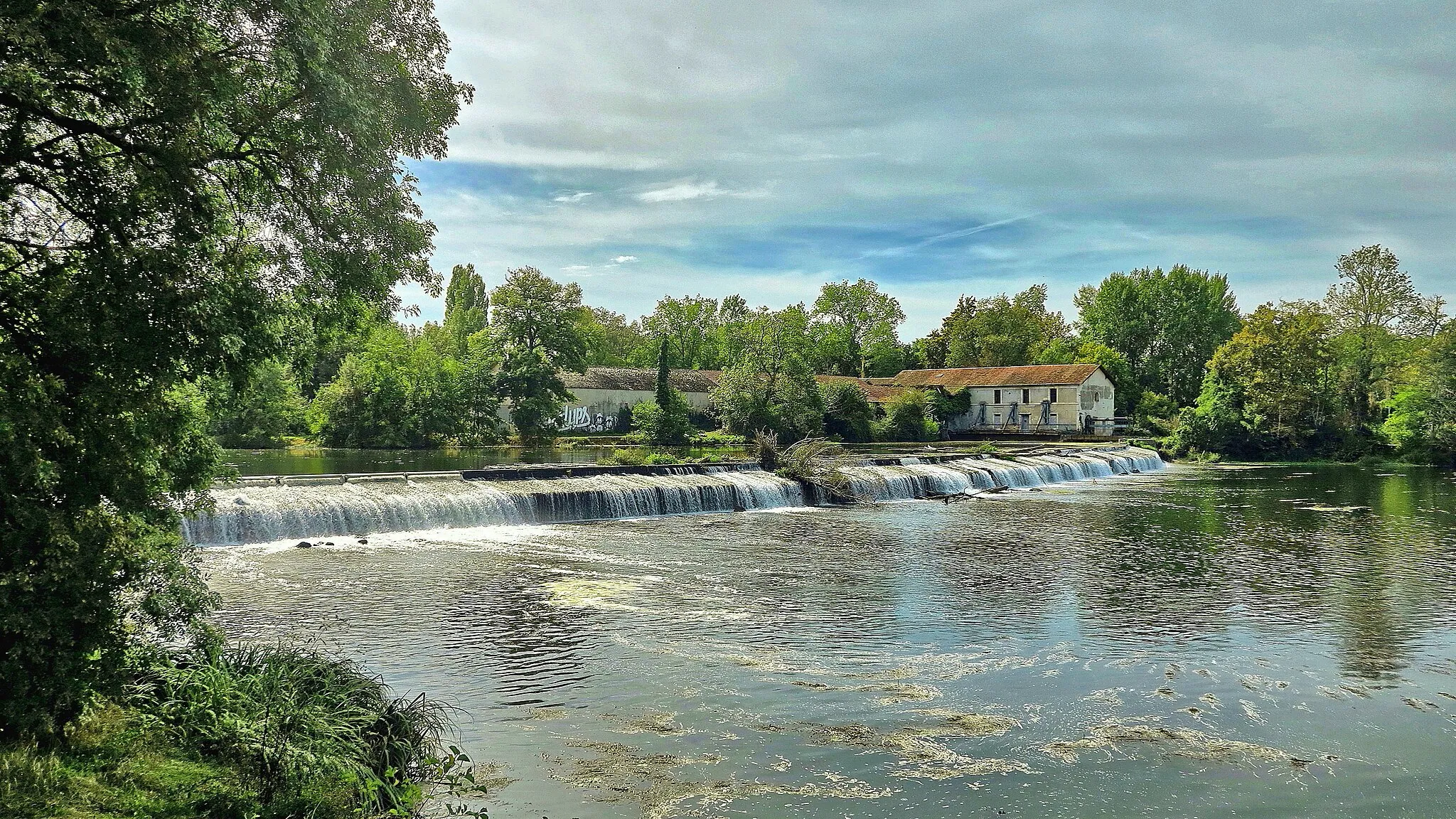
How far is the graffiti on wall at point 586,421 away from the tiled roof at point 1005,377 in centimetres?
2370

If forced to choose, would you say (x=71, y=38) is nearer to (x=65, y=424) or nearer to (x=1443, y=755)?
(x=65, y=424)

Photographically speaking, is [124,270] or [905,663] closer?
[124,270]

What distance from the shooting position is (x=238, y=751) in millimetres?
6031

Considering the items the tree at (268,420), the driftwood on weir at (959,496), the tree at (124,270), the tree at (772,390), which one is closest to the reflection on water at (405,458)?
the tree at (268,420)

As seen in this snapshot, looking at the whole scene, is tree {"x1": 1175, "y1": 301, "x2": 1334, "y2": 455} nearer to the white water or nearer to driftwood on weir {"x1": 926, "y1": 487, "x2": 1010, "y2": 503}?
the white water

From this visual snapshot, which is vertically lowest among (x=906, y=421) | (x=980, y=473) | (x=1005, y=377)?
(x=980, y=473)

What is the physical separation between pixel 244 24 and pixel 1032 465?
34.9m

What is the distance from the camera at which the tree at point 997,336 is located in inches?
3191

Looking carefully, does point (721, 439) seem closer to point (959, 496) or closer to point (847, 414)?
point (847, 414)

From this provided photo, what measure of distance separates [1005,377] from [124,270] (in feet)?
216

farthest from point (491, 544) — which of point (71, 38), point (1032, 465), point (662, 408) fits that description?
point (662, 408)

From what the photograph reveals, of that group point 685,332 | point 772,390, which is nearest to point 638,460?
point 772,390

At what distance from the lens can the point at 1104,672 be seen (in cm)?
1035

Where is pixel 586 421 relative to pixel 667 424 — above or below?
above
